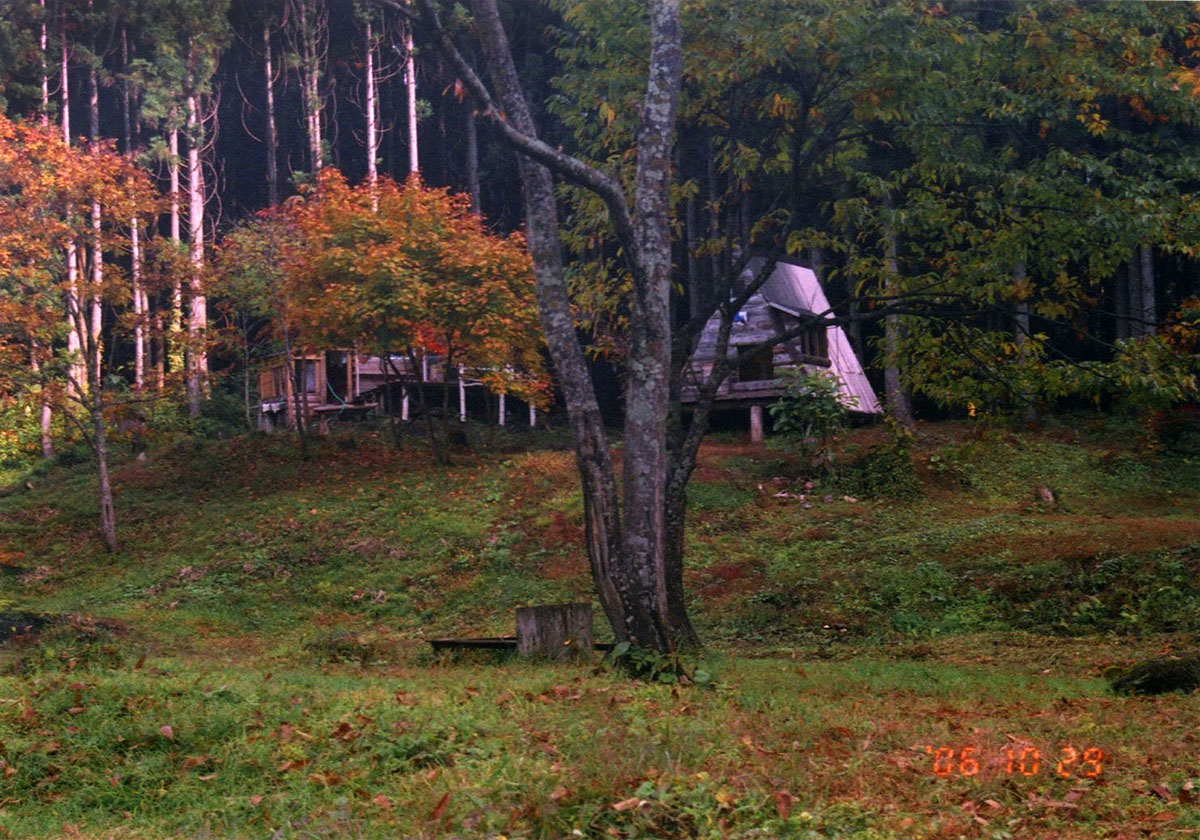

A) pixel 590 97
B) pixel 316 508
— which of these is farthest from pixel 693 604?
pixel 316 508

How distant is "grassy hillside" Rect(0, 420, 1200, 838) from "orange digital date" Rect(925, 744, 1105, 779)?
0.05 m

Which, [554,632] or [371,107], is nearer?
[554,632]

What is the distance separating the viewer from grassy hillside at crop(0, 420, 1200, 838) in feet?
20.9

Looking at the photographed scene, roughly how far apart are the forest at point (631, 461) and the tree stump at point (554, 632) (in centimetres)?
45

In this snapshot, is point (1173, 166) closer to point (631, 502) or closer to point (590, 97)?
point (590, 97)

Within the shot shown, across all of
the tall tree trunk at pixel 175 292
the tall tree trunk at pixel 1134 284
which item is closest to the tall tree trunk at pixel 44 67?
the tall tree trunk at pixel 175 292

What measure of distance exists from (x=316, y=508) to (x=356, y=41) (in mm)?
20867

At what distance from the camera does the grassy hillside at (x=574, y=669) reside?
6355 millimetres

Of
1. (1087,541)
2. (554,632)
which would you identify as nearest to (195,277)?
(554,632)

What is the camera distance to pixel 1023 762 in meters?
6.86

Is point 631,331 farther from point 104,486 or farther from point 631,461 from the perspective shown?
point 104,486

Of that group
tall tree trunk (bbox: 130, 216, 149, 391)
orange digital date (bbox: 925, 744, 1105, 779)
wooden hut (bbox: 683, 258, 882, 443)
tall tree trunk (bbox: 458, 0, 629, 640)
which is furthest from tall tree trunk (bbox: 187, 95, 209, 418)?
orange digital date (bbox: 925, 744, 1105, 779)

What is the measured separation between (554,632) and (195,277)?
1877 centimetres

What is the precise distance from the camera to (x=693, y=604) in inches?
713
